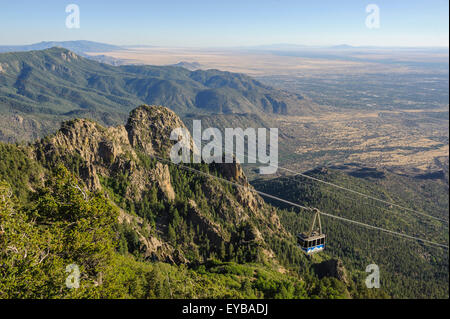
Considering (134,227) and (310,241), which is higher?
(310,241)

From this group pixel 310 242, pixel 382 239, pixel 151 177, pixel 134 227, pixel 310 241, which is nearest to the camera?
pixel 310 241

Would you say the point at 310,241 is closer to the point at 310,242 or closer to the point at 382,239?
the point at 310,242

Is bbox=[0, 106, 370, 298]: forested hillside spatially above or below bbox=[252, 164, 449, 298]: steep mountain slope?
above

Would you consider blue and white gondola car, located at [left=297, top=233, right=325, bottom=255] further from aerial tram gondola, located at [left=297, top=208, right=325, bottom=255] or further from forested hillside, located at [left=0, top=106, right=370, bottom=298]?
forested hillside, located at [left=0, top=106, right=370, bottom=298]

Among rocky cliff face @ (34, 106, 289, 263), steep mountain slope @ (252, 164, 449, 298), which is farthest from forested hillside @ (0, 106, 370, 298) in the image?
steep mountain slope @ (252, 164, 449, 298)

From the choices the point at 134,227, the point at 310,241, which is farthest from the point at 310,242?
the point at 134,227

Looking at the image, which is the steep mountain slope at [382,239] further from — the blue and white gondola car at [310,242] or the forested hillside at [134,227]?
the blue and white gondola car at [310,242]
